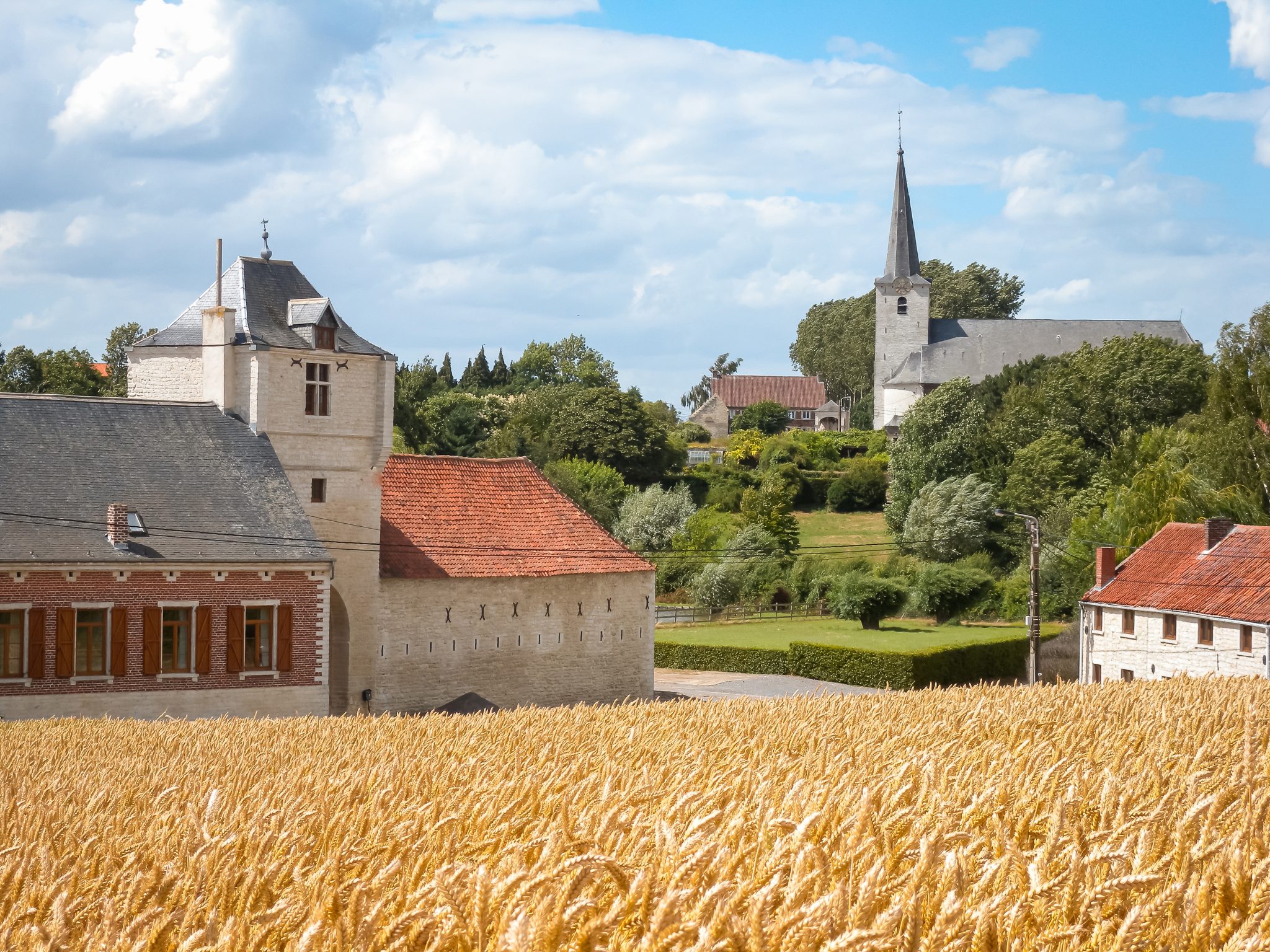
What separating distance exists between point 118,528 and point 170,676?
10.4 feet

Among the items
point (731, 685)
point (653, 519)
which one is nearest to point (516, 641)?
point (731, 685)

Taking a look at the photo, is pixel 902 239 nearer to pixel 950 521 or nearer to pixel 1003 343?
pixel 1003 343

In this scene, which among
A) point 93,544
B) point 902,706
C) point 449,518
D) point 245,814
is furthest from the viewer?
point 449,518

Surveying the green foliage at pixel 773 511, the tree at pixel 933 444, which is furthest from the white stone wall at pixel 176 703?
the tree at pixel 933 444

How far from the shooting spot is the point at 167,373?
33281 mm

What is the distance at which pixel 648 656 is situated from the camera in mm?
36375

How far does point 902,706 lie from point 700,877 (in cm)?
935

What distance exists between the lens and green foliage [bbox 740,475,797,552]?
217 ft

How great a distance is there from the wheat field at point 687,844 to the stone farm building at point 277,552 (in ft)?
54.9

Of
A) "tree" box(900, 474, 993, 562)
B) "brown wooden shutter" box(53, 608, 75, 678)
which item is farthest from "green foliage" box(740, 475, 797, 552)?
"brown wooden shutter" box(53, 608, 75, 678)

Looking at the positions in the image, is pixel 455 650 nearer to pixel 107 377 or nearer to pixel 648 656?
pixel 648 656

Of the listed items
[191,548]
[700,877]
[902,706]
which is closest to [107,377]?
[191,548]

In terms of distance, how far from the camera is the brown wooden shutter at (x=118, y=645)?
87.2ft

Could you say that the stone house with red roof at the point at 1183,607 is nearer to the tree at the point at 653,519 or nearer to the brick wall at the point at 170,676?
the brick wall at the point at 170,676
